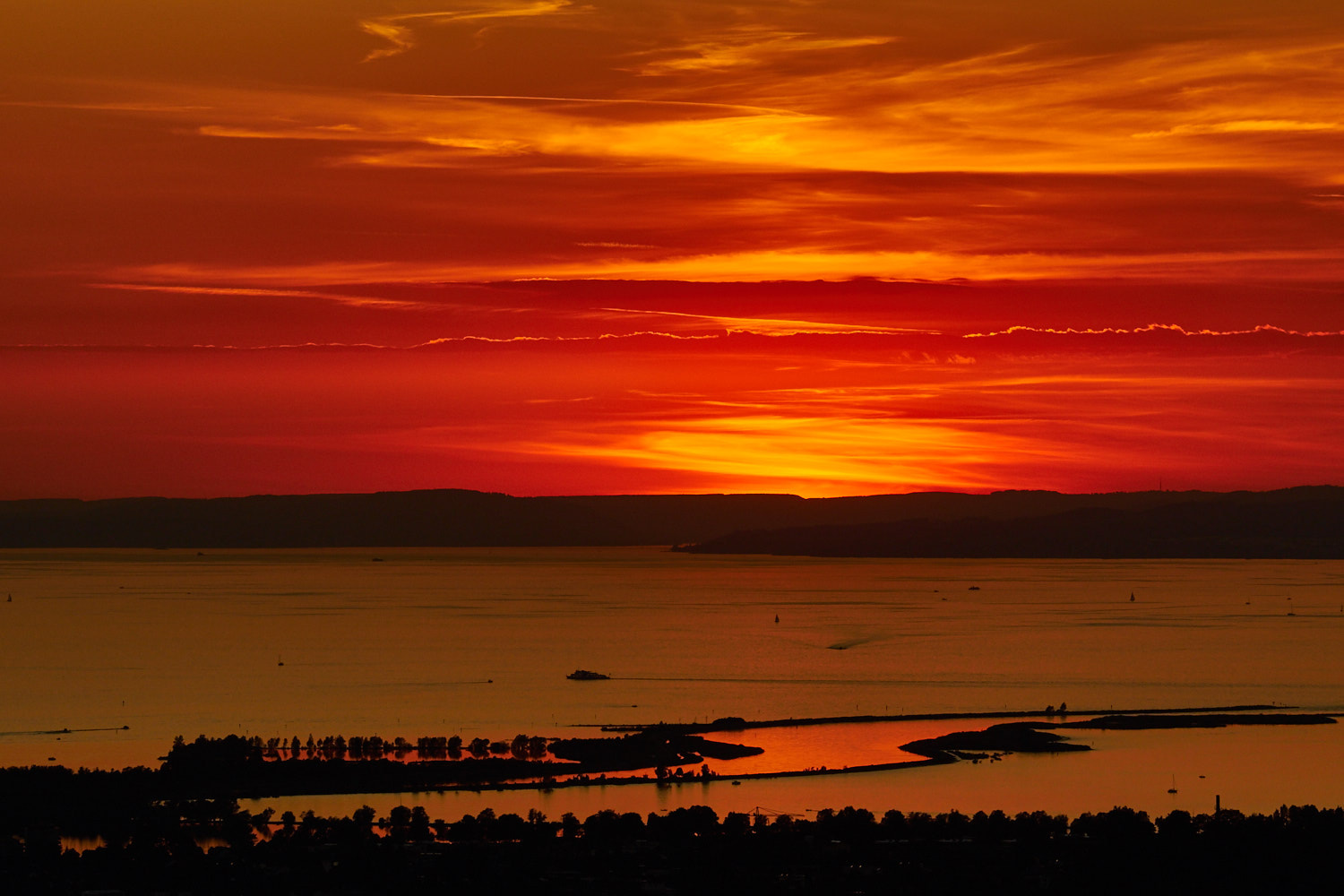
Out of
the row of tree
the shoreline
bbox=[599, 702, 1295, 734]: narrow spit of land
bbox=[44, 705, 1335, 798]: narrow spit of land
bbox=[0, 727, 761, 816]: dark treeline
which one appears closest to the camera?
bbox=[0, 727, 761, 816]: dark treeline

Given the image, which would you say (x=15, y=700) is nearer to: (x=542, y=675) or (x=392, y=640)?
(x=542, y=675)

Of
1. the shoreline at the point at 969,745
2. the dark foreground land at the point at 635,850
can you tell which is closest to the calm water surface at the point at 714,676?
the shoreline at the point at 969,745

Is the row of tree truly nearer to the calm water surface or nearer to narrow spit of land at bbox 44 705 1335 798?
narrow spit of land at bbox 44 705 1335 798

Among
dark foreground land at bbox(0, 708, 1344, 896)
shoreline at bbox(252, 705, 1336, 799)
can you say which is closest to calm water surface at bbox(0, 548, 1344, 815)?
shoreline at bbox(252, 705, 1336, 799)

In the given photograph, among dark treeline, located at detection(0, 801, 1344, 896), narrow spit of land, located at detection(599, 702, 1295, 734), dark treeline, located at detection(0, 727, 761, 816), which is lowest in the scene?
dark treeline, located at detection(0, 801, 1344, 896)

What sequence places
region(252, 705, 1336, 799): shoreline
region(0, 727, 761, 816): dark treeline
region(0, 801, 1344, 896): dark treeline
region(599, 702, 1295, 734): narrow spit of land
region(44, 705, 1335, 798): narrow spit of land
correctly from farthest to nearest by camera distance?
region(599, 702, 1295, 734): narrow spit of land < region(252, 705, 1336, 799): shoreline < region(44, 705, 1335, 798): narrow spit of land < region(0, 727, 761, 816): dark treeline < region(0, 801, 1344, 896): dark treeline

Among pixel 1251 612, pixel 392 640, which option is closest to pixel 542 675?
pixel 392 640

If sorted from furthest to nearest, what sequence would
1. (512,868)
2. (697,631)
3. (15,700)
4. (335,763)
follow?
(697,631)
(15,700)
(335,763)
(512,868)
